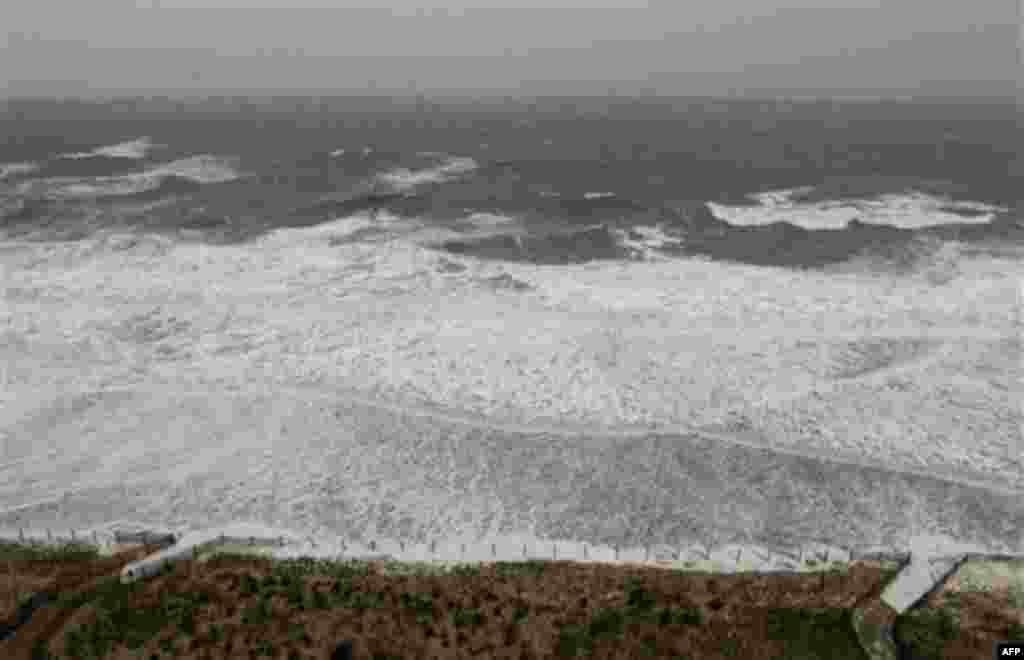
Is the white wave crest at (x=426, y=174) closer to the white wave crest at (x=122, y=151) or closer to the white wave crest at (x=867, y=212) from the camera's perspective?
the white wave crest at (x=867, y=212)

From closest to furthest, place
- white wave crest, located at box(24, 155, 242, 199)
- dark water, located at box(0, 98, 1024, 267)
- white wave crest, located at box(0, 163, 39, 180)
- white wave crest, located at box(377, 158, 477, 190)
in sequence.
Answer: dark water, located at box(0, 98, 1024, 267) → white wave crest, located at box(24, 155, 242, 199) → white wave crest, located at box(377, 158, 477, 190) → white wave crest, located at box(0, 163, 39, 180)

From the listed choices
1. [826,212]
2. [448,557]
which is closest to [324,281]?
[448,557]

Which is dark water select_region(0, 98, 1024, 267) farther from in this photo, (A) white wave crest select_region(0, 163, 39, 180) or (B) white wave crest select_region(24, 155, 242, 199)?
(A) white wave crest select_region(0, 163, 39, 180)

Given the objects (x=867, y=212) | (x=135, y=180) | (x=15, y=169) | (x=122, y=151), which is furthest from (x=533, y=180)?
(x=122, y=151)

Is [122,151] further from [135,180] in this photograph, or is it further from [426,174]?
[426,174]

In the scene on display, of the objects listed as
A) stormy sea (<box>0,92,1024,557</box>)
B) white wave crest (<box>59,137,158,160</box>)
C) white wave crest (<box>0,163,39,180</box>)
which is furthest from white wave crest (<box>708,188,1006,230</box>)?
white wave crest (<box>59,137,158,160</box>)

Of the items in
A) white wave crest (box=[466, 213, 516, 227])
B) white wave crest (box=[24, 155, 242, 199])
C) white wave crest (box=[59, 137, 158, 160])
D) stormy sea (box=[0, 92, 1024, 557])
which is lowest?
stormy sea (box=[0, 92, 1024, 557])
